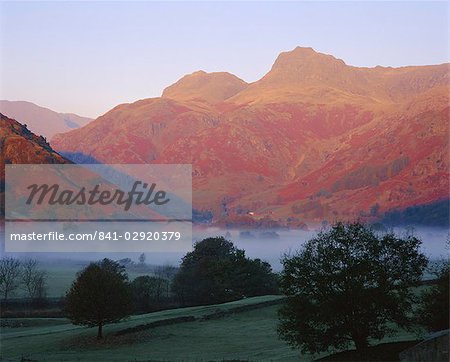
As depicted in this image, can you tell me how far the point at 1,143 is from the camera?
6934 inches

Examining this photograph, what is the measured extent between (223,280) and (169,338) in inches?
1872

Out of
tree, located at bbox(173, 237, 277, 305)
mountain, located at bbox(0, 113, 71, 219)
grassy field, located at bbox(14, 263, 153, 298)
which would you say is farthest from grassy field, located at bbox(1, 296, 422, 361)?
mountain, located at bbox(0, 113, 71, 219)

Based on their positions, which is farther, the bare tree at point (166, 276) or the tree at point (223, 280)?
the bare tree at point (166, 276)

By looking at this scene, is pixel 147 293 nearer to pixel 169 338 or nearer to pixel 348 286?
pixel 169 338

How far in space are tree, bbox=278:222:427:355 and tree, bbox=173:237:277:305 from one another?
62.5 meters

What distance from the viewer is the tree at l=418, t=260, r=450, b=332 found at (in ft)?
143

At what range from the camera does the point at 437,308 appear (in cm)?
4397

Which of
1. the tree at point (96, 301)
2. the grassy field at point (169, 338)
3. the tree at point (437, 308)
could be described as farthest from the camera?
the tree at point (96, 301)

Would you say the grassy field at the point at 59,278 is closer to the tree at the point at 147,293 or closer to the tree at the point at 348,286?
the tree at the point at 147,293

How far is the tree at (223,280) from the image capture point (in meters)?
110

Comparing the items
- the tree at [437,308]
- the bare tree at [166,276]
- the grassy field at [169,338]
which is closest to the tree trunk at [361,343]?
the tree at [437,308]

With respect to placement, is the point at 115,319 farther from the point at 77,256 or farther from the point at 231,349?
the point at 77,256

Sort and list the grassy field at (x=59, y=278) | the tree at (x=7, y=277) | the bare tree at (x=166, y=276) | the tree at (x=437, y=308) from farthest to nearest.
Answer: the grassy field at (x=59, y=278)
the bare tree at (x=166, y=276)
the tree at (x=7, y=277)
the tree at (x=437, y=308)

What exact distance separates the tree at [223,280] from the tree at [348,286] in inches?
2460
